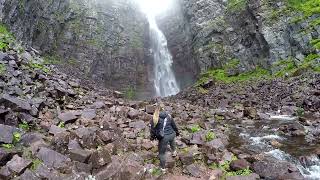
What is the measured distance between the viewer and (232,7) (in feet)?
202

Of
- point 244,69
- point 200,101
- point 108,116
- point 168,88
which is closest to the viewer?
point 108,116

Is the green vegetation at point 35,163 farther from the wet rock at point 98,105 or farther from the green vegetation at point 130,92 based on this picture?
the green vegetation at point 130,92

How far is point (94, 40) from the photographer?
61938 mm

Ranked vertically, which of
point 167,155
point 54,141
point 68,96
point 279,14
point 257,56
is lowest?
point 167,155

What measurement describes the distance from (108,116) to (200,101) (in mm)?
20941

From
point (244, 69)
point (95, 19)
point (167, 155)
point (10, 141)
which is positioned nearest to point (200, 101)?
point (244, 69)

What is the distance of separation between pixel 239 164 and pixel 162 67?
158 ft

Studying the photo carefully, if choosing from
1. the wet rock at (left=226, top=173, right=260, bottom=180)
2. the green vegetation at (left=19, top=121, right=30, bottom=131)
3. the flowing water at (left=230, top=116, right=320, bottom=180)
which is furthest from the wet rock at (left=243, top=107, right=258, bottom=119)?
the green vegetation at (left=19, top=121, right=30, bottom=131)

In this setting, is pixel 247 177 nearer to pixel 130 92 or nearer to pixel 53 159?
pixel 53 159

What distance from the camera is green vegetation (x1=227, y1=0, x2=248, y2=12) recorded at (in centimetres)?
5959

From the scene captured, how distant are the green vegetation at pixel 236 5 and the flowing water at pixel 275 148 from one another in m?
36.5

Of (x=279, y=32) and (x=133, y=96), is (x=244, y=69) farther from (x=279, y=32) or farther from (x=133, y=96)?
(x=133, y=96)

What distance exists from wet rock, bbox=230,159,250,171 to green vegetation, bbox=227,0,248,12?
158ft

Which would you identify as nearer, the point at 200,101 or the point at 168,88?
the point at 200,101
